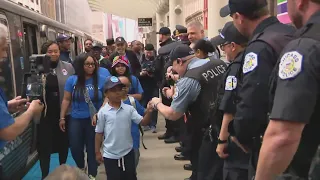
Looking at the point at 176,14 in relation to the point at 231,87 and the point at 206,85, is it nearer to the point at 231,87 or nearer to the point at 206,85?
the point at 206,85

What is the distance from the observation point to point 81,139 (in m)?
4.57

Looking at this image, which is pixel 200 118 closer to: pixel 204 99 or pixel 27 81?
pixel 204 99

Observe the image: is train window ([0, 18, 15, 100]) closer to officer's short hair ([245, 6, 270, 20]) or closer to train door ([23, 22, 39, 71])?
train door ([23, 22, 39, 71])

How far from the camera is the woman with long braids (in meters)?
4.64

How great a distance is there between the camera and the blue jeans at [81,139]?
14.8ft

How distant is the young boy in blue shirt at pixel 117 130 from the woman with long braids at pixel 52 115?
1.10 metres

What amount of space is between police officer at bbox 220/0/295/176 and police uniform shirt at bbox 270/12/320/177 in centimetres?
46

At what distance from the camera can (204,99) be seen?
3518 mm

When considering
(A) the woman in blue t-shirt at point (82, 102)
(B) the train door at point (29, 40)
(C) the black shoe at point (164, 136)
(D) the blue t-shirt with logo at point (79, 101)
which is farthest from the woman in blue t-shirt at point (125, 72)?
(C) the black shoe at point (164, 136)

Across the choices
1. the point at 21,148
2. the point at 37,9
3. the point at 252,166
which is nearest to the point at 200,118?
the point at 252,166

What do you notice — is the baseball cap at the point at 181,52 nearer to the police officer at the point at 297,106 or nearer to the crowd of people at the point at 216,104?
the crowd of people at the point at 216,104

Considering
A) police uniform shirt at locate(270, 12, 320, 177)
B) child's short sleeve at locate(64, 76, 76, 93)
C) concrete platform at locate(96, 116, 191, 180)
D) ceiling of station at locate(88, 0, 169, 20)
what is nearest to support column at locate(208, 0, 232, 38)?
concrete platform at locate(96, 116, 191, 180)

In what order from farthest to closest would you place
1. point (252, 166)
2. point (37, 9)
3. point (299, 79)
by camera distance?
point (37, 9), point (252, 166), point (299, 79)

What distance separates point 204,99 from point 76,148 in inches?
71.1
